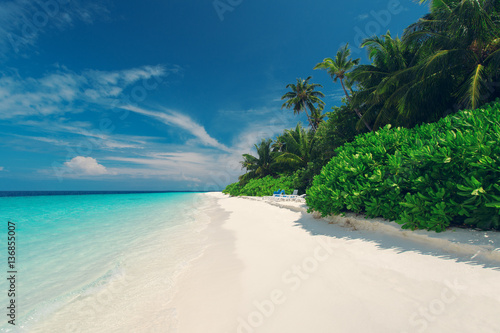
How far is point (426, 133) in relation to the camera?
4.75m

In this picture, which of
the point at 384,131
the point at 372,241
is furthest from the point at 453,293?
the point at 384,131

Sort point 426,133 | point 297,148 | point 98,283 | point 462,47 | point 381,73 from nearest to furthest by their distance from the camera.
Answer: point 98,283
point 426,133
point 462,47
point 381,73
point 297,148

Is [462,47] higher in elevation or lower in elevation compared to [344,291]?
higher

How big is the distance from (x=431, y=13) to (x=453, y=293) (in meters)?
15.4

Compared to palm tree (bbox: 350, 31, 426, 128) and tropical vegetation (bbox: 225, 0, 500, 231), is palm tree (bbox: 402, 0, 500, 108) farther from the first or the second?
palm tree (bbox: 350, 31, 426, 128)

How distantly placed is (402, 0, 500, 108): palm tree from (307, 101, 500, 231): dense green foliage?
4.89 meters

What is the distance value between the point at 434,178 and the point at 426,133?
1.82m

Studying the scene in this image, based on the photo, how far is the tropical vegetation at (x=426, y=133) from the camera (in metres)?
3.18

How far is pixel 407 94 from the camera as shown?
9.54m

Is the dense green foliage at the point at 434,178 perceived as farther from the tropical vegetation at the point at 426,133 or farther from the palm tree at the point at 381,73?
the palm tree at the point at 381,73

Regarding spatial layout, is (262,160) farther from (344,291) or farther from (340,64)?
(344,291)

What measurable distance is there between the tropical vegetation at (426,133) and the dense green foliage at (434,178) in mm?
17

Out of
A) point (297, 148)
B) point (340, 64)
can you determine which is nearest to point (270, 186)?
point (297, 148)

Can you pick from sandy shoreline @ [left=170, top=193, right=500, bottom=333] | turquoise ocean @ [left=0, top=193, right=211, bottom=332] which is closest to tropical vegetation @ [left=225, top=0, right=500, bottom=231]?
sandy shoreline @ [left=170, top=193, right=500, bottom=333]
